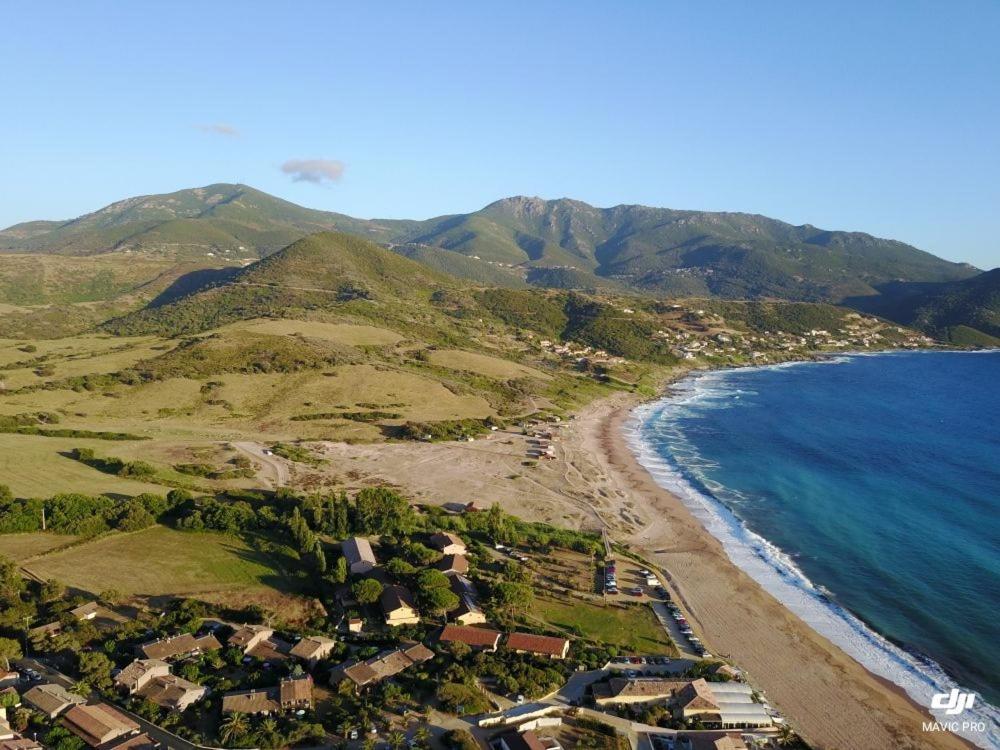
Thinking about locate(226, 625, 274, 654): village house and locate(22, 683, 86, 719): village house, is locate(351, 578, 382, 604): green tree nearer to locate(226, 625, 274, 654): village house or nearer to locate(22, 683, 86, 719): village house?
locate(226, 625, 274, 654): village house

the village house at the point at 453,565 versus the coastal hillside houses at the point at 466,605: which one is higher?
the village house at the point at 453,565

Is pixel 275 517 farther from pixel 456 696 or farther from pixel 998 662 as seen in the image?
pixel 998 662

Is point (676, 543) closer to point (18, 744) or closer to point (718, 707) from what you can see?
point (718, 707)

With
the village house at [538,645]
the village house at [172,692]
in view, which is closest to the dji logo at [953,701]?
the village house at [538,645]

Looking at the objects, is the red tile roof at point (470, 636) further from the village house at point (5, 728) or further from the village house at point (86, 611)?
the village house at point (86, 611)

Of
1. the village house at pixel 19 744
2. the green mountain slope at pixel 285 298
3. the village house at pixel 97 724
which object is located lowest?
the village house at pixel 97 724

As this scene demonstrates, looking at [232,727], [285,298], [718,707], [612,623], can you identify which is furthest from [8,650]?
[285,298]
